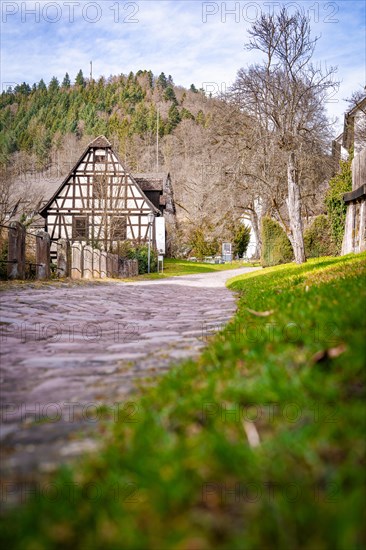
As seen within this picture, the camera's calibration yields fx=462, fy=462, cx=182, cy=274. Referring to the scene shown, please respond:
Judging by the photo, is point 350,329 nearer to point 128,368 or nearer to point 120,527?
point 128,368

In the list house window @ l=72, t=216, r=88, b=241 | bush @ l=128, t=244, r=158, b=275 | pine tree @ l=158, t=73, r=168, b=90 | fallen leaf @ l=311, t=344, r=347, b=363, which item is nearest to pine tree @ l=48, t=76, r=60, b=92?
pine tree @ l=158, t=73, r=168, b=90

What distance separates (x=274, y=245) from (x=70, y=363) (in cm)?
2018

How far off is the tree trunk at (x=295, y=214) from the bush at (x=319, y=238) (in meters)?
4.37

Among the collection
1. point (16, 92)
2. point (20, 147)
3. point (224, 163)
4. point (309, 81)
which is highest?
point (16, 92)

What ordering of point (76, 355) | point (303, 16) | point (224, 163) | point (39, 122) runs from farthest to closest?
point (39, 122), point (224, 163), point (303, 16), point (76, 355)

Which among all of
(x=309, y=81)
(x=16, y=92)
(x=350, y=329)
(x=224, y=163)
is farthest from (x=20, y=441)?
(x=16, y=92)

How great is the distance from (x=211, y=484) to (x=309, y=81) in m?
19.7

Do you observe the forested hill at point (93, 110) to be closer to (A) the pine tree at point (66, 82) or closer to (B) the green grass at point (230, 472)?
(A) the pine tree at point (66, 82)

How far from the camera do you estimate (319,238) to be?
23.0m

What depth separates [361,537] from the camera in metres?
1.07

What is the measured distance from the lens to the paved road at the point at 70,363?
1968mm

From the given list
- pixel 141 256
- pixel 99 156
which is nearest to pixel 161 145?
pixel 99 156

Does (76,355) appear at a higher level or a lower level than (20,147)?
lower

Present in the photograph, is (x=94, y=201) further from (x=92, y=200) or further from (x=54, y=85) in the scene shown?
(x=54, y=85)
